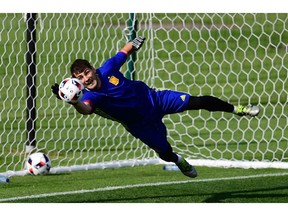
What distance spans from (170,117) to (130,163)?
8.54 feet

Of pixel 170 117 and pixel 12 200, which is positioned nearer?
pixel 12 200

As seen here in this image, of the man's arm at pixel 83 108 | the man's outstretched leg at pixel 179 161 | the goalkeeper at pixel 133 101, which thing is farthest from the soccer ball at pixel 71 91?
the man's outstretched leg at pixel 179 161

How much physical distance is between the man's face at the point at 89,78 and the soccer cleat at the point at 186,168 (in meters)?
1.48

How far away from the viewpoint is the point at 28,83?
1202 cm

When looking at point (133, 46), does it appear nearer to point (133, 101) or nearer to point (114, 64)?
point (114, 64)

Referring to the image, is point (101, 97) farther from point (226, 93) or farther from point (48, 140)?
point (226, 93)

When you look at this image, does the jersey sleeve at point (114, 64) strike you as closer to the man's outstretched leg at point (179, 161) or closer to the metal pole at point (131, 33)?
the man's outstretched leg at point (179, 161)

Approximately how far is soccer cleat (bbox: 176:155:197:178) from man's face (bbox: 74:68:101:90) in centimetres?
148

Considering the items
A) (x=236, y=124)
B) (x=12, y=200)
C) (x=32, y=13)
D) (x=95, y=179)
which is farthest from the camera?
(x=236, y=124)

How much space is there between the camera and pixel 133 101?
9.38 metres

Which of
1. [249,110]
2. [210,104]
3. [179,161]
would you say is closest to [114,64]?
[210,104]

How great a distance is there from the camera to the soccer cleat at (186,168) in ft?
33.0

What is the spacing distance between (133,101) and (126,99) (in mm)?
91

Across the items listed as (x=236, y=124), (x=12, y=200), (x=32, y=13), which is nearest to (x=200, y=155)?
(x=236, y=124)
